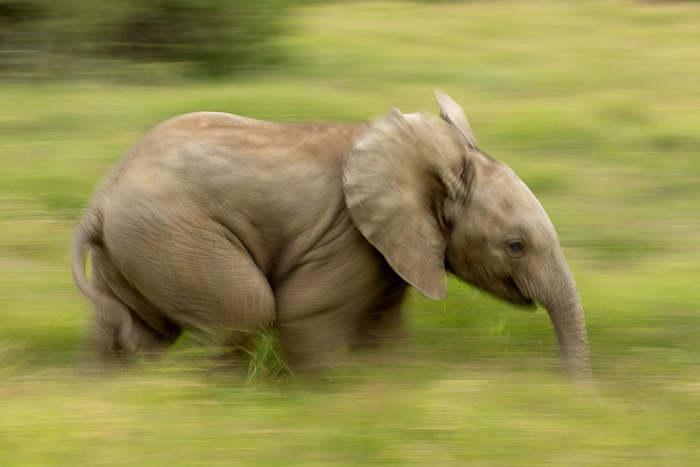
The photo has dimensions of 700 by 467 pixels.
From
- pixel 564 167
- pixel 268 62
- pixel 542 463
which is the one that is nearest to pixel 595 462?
pixel 542 463

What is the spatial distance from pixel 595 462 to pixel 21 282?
3359mm

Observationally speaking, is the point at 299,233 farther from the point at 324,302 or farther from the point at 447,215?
the point at 447,215

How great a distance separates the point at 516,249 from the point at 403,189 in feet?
1.83

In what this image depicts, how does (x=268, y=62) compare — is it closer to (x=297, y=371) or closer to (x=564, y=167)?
(x=564, y=167)

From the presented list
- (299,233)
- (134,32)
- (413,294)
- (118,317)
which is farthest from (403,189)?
(134,32)

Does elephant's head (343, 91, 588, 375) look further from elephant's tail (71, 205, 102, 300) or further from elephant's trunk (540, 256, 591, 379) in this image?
elephant's tail (71, 205, 102, 300)

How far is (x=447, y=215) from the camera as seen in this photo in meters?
4.86

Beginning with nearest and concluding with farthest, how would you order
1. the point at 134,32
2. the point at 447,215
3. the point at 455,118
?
the point at 447,215, the point at 455,118, the point at 134,32

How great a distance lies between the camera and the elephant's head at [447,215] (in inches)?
185

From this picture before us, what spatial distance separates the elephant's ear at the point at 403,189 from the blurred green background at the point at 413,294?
48 centimetres

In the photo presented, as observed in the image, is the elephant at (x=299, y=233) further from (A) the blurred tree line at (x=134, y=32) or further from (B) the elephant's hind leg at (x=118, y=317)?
(A) the blurred tree line at (x=134, y=32)

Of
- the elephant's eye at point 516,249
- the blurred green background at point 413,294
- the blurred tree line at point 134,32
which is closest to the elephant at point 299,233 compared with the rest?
the elephant's eye at point 516,249

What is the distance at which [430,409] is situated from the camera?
4215 mm

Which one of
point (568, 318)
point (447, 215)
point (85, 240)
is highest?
point (447, 215)
